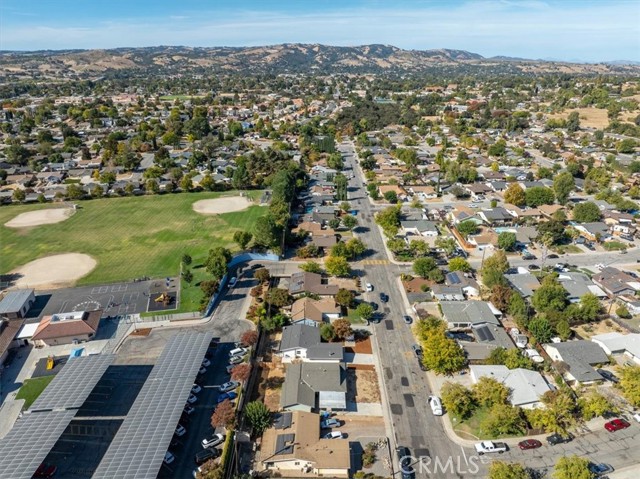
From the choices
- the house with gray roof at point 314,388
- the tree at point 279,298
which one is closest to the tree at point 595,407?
the house with gray roof at point 314,388

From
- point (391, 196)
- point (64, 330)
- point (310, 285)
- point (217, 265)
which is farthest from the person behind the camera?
point (391, 196)

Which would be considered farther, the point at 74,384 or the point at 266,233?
the point at 266,233

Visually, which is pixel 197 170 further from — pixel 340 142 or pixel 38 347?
pixel 38 347

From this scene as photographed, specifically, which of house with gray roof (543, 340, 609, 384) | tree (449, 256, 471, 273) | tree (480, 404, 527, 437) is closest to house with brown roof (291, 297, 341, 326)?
tree (449, 256, 471, 273)

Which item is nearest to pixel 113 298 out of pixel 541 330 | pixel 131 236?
pixel 131 236

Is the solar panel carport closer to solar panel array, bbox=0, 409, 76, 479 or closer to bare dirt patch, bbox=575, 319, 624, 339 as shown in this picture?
solar panel array, bbox=0, 409, 76, 479

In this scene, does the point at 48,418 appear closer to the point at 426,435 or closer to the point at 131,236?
the point at 426,435

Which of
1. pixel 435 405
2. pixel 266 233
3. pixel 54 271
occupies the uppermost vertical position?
pixel 266 233
